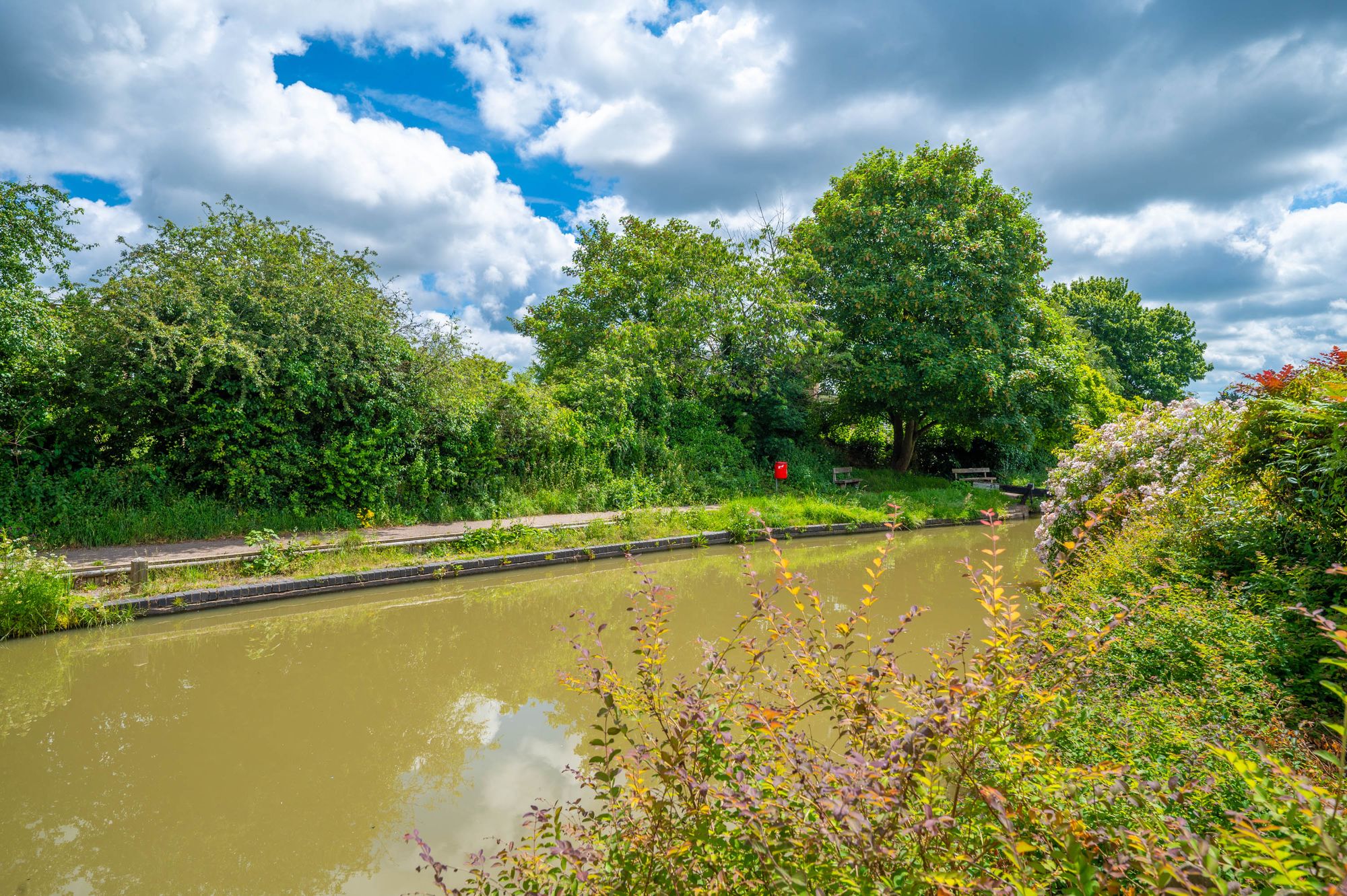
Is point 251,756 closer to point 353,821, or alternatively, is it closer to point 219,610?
point 353,821

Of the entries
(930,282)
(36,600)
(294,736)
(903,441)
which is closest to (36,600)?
(36,600)

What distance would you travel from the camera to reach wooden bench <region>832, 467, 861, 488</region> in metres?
17.4

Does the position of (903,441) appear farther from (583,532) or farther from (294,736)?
(294,736)

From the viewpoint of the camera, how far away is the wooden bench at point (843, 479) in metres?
17.4

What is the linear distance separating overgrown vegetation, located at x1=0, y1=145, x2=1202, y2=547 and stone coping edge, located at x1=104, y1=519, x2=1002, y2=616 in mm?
2138

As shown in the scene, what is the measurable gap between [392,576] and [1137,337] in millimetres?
41676

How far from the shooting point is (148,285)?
9461 millimetres

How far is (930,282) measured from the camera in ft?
55.2

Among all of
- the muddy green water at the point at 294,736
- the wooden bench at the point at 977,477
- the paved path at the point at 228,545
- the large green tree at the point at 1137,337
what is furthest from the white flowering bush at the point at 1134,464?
the large green tree at the point at 1137,337

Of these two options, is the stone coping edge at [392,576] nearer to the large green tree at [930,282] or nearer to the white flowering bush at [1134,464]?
the white flowering bush at [1134,464]

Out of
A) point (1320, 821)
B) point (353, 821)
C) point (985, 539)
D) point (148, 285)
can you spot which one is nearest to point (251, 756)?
point (353, 821)

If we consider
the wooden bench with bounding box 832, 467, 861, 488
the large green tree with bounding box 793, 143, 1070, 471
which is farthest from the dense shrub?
the large green tree with bounding box 793, 143, 1070, 471

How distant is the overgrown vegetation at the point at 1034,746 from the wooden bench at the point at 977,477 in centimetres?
1539

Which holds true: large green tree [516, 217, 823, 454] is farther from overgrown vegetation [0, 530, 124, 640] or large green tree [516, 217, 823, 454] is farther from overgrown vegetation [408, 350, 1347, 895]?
overgrown vegetation [408, 350, 1347, 895]
